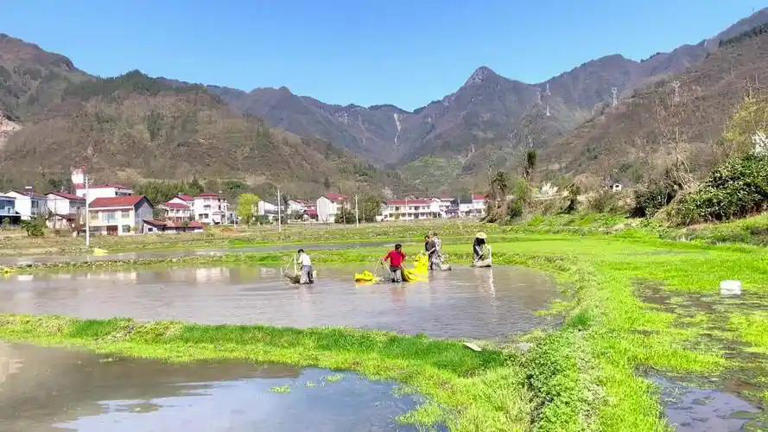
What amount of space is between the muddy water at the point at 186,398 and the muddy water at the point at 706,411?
3.40 metres

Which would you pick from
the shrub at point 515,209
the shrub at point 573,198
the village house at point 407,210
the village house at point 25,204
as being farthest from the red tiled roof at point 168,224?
the shrub at point 573,198

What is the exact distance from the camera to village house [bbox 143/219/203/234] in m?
114

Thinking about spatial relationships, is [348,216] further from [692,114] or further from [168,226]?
[692,114]

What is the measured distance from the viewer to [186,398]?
32.8 feet

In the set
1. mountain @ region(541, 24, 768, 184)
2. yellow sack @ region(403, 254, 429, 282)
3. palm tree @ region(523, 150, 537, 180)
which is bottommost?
yellow sack @ region(403, 254, 429, 282)

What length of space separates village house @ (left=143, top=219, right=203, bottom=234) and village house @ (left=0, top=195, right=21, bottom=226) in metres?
23.2

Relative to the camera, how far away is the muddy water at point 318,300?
632 inches

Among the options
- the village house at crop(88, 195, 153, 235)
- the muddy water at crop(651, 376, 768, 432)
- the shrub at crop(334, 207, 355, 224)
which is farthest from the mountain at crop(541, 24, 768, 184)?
the muddy water at crop(651, 376, 768, 432)

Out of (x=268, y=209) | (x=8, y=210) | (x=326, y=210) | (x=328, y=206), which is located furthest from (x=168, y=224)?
(x=268, y=209)

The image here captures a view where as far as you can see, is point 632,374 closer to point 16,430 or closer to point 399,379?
point 399,379

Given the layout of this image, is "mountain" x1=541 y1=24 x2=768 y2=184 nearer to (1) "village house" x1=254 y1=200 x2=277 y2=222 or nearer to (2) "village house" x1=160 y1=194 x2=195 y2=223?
(1) "village house" x1=254 y1=200 x2=277 y2=222

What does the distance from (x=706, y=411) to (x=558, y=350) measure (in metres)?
2.04

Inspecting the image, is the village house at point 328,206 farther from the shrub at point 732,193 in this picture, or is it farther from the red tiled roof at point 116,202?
the shrub at point 732,193

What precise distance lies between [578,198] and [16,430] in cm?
7263
